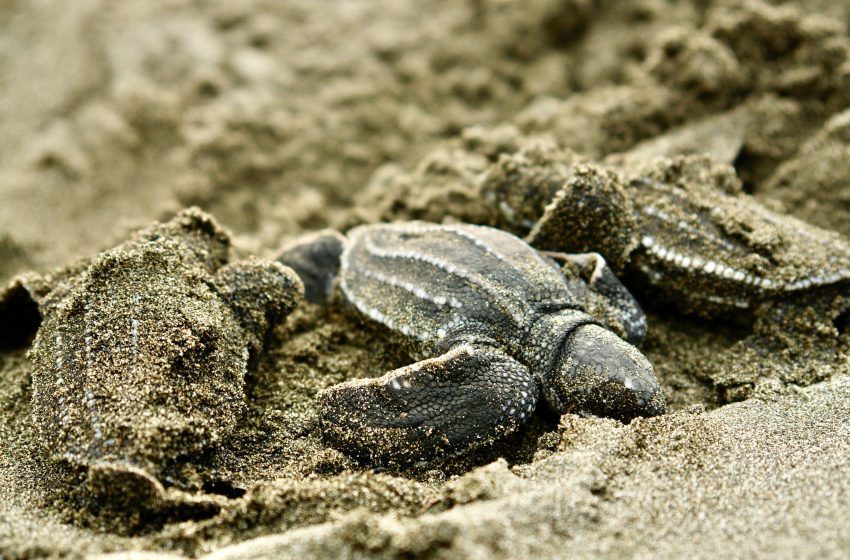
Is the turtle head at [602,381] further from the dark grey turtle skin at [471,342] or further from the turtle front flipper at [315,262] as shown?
the turtle front flipper at [315,262]

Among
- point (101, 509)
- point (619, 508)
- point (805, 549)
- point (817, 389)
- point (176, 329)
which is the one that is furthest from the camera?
point (817, 389)

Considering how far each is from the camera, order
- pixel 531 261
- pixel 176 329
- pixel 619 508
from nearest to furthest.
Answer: pixel 619 508 → pixel 176 329 → pixel 531 261

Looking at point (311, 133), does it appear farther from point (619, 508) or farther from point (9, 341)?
point (619, 508)

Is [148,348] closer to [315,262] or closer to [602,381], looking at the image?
[315,262]

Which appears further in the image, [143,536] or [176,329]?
[176,329]

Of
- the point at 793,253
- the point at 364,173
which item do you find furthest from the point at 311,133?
the point at 793,253

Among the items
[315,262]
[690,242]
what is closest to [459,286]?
[315,262]

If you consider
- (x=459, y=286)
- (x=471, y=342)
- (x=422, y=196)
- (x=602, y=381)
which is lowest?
(x=602, y=381)
